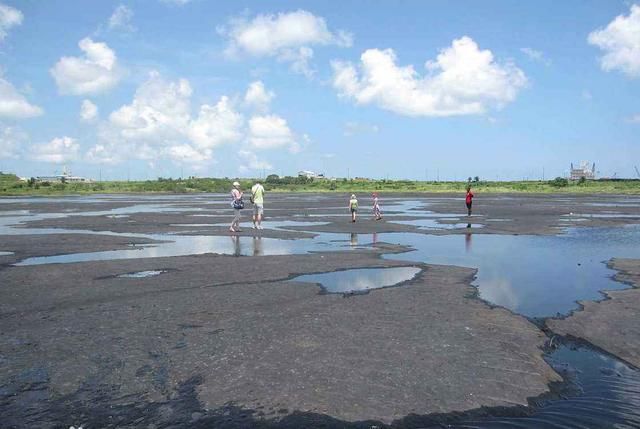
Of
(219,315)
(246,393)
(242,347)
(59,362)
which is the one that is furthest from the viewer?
(219,315)

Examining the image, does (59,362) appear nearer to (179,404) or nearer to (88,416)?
(88,416)

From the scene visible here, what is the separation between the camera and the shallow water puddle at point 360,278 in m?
12.2

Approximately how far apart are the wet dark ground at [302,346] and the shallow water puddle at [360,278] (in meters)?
0.10

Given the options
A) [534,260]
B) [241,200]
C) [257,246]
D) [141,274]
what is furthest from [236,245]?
[534,260]

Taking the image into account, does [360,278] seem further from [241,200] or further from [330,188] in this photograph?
[330,188]

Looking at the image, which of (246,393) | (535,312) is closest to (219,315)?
(246,393)

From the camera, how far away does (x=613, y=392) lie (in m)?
6.26

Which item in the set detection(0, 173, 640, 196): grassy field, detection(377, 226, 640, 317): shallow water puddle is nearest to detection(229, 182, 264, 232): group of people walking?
detection(377, 226, 640, 317): shallow water puddle

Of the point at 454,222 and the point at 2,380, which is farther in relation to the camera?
the point at 454,222

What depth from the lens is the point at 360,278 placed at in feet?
43.8

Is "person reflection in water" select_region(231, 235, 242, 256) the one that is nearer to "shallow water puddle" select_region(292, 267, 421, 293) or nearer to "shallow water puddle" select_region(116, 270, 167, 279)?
"shallow water puddle" select_region(116, 270, 167, 279)

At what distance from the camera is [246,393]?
6.07 meters

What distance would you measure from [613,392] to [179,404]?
4.98 m

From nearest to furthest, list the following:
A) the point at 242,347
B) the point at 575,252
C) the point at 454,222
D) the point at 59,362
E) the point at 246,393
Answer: the point at 246,393
the point at 59,362
the point at 242,347
the point at 575,252
the point at 454,222
